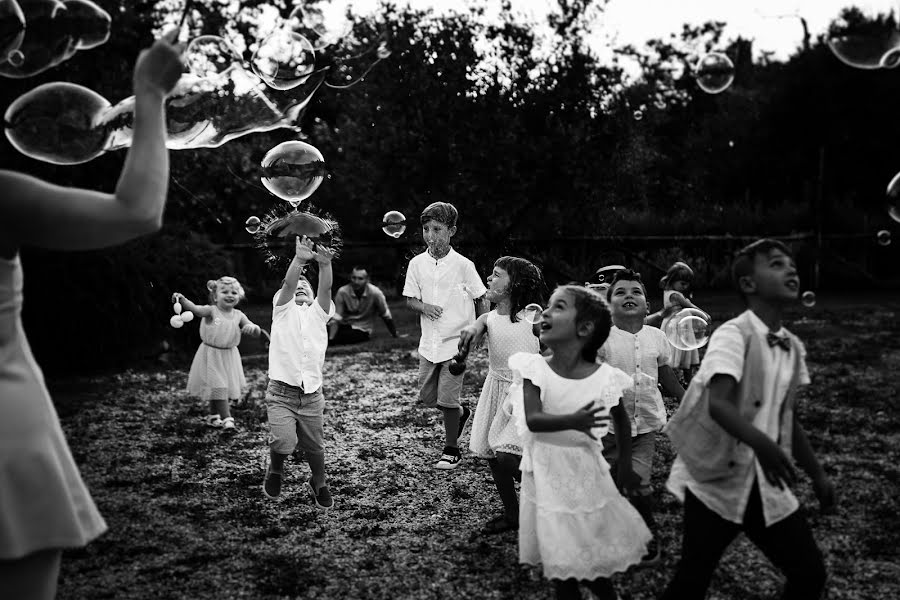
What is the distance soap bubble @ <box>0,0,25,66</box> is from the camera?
9.46 feet

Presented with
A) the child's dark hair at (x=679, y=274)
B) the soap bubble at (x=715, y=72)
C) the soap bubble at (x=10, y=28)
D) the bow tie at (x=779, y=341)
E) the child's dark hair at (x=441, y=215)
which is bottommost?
the child's dark hair at (x=679, y=274)

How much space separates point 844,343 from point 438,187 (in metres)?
7.39

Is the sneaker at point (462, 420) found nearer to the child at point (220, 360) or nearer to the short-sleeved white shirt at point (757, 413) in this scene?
the child at point (220, 360)

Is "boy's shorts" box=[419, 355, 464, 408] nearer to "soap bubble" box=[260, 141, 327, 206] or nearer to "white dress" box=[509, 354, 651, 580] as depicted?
"soap bubble" box=[260, 141, 327, 206]

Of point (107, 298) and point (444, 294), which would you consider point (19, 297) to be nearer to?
point (444, 294)

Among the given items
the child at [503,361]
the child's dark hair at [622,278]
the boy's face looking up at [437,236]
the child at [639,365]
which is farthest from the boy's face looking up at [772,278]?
the boy's face looking up at [437,236]

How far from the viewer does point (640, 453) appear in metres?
4.48

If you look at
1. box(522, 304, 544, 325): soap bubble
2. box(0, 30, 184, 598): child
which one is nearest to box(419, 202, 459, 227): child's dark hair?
box(522, 304, 544, 325): soap bubble

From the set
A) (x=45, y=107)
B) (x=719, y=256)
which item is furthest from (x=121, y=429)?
(x=719, y=256)

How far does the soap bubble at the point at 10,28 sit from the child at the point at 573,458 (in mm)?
2180

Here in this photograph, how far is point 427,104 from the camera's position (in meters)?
15.8

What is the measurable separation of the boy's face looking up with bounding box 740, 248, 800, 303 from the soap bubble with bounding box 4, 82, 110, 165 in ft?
7.84

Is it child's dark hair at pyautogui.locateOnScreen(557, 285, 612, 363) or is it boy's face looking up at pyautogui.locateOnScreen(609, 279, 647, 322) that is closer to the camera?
child's dark hair at pyautogui.locateOnScreen(557, 285, 612, 363)

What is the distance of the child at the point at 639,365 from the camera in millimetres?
4449
